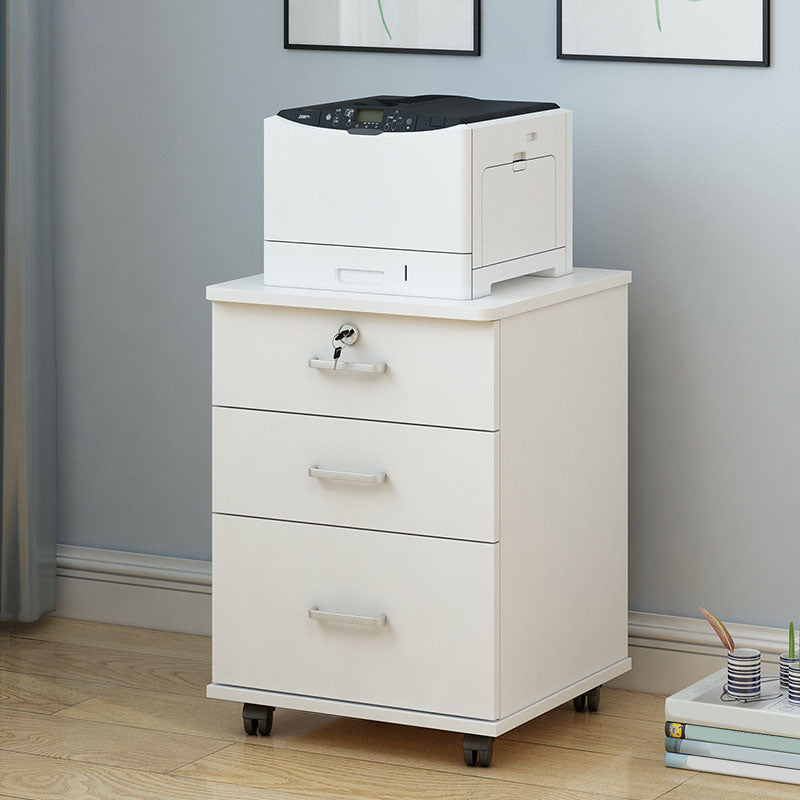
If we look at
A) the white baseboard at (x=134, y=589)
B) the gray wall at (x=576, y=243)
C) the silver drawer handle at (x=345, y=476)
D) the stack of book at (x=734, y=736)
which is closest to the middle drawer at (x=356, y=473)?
the silver drawer handle at (x=345, y=476)

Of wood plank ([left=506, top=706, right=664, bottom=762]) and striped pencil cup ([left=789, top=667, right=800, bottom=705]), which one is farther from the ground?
striped pencil cup ([left=789, top=667, right=800, bottom=705])

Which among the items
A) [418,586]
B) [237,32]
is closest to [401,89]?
[237,32]

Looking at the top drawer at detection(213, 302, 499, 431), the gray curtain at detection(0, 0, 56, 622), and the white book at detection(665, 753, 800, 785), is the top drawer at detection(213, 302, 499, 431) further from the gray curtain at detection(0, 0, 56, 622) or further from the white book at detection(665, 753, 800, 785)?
the gray curtain at detection(0, 0, 56, 622)

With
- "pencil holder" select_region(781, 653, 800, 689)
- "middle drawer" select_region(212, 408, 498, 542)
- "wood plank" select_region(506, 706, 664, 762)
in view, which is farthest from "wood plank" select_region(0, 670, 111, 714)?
"pencil holder" select_region(781, 653, 800, 689)

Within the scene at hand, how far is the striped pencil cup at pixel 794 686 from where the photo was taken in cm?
236

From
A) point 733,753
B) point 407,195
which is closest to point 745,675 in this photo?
point 733,753

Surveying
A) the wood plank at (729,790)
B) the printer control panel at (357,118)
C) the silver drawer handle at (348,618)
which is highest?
the printer control panel at (357,118)

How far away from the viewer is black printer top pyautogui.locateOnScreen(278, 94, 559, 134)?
2.26 metres

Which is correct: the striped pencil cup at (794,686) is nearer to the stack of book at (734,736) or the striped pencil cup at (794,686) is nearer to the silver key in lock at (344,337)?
the stack of book at (734,736)

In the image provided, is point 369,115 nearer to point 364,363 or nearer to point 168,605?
point 364,363

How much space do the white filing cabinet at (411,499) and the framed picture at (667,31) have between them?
37 centimetres

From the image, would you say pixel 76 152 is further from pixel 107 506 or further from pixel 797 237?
pixel 797 237

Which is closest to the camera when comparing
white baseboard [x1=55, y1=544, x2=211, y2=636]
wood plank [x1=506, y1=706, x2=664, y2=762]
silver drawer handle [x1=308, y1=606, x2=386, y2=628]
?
silver drawer handle [x1=308, y1=606, x2=386, y2=628]

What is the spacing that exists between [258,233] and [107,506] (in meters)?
0.62
